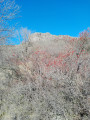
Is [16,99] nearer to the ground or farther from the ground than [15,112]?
farther from the ground

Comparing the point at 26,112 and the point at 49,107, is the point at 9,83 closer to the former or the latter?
the point at 26,112

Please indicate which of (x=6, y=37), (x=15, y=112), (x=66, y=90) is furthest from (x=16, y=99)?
(x=6, y=37)

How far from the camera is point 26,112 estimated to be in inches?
89.7

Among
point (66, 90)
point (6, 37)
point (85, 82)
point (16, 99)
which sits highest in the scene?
point (6, 37)

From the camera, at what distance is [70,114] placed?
2.12 metres

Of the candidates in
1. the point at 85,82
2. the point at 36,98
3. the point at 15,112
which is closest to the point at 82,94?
the point at 85,82

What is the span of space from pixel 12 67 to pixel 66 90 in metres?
3.44

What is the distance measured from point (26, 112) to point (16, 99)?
543mm

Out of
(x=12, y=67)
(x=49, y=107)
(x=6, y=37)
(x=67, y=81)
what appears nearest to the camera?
(x=49, y=107)

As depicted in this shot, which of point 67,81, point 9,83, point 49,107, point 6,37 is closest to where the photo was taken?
point 49,107

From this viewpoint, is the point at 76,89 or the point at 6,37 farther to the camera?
the point at 6,37

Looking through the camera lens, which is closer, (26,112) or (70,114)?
(70,114)

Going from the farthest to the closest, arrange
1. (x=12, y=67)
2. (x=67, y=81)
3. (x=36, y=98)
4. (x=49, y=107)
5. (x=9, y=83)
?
(x=12, y=67)
(x=9, y=83)
(x=67, y=81)
(x=36, y=98)
(x=49, y=107)

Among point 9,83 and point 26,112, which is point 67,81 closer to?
point 26,112
